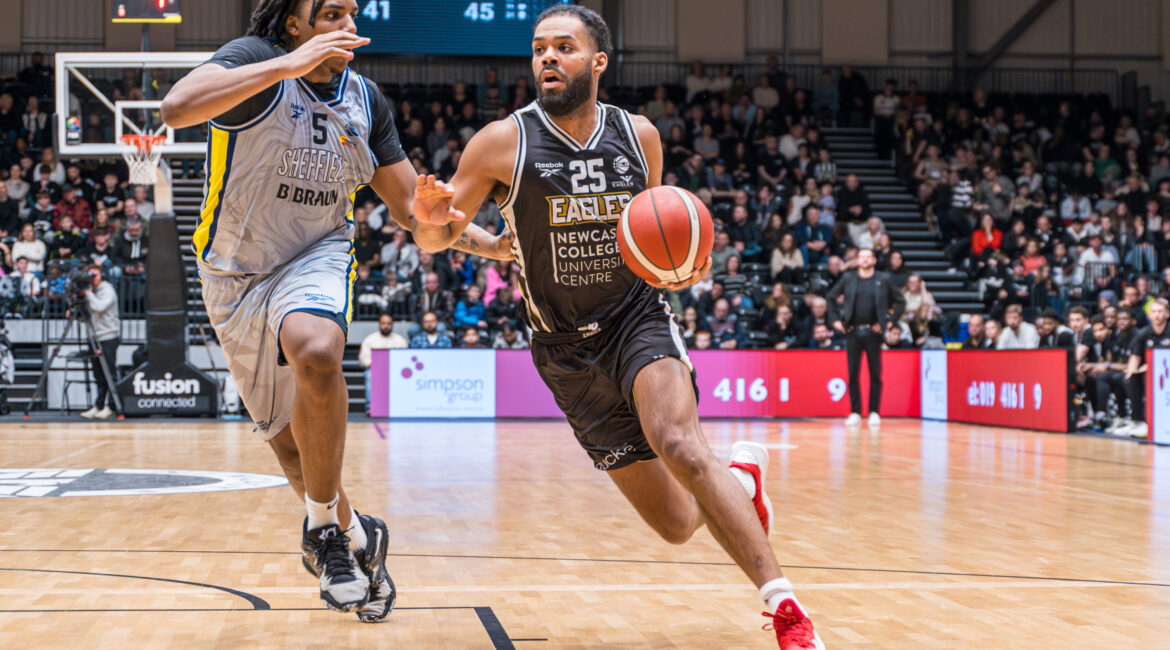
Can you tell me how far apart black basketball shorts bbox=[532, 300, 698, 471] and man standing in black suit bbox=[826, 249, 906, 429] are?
1085 centimetres

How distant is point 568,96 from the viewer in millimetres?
4074

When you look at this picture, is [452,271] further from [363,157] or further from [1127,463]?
[363,157]

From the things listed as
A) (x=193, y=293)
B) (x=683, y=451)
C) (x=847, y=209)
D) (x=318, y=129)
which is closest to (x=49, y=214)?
(x=193, y=293)

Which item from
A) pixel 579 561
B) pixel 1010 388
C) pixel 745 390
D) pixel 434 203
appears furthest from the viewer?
pixel 745 390

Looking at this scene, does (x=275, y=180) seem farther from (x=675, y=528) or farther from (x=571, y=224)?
(x=675, y=528)

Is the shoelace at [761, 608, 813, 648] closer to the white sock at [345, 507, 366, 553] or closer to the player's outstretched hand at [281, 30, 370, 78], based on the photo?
the white sock at [345, 507, 366, 553]

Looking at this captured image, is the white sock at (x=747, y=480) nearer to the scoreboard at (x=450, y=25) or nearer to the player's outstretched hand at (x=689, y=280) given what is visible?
the player's outstretched hand at (x=689, y=280)

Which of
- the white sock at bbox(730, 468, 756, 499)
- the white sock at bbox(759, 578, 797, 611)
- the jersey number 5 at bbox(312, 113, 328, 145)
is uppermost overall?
the jersey number 5 at bbox(312, 113, 328, 145)

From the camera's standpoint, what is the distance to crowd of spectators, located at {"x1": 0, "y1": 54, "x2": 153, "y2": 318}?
56.8ft

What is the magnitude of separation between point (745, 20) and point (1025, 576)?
861 inches

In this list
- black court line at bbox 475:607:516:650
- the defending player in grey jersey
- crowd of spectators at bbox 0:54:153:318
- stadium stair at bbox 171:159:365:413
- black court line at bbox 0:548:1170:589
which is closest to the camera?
black court line at bbox 475:607:516:650

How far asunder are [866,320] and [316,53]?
11.9 metres

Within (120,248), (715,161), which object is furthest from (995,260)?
(120,248)

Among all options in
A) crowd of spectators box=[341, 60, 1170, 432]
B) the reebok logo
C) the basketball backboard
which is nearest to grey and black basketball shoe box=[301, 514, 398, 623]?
the reebok logo
